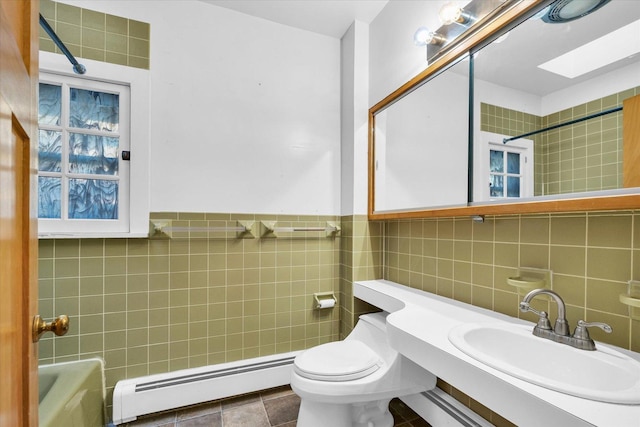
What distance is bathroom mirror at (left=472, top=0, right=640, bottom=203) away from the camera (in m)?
0.87

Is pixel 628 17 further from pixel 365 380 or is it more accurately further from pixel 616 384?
pixel 365 380

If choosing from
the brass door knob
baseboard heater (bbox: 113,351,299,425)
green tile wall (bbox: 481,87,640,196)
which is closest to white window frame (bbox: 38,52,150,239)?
baseboard heater (bbox: 113,351,299,425)

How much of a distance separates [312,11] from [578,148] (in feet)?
5.66

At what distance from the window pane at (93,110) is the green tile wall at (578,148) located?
2.08 metres

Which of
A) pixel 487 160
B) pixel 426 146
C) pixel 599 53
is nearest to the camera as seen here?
pixel 599 53

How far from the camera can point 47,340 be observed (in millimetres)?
1509

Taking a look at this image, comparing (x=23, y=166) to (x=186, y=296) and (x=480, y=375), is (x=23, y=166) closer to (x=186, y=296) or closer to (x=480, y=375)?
(x=480, y=375)

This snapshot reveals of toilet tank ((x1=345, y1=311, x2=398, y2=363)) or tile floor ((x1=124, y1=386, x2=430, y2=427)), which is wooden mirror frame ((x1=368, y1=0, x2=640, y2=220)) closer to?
toilet tank ((x1=345, y1=311, x2=398, y2=363))

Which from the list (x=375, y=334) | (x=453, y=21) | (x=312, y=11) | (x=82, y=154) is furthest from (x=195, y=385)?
(x=312, y=11)

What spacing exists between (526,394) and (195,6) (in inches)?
95.1

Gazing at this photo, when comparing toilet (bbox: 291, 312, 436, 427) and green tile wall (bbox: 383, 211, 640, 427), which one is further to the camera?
toilet (bbox: 291, 312, 436, 427)

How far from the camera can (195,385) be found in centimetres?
172

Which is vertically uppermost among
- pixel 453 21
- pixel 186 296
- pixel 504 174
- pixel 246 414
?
pixel 453 21

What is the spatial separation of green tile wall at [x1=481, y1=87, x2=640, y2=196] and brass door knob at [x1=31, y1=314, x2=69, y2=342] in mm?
1494
